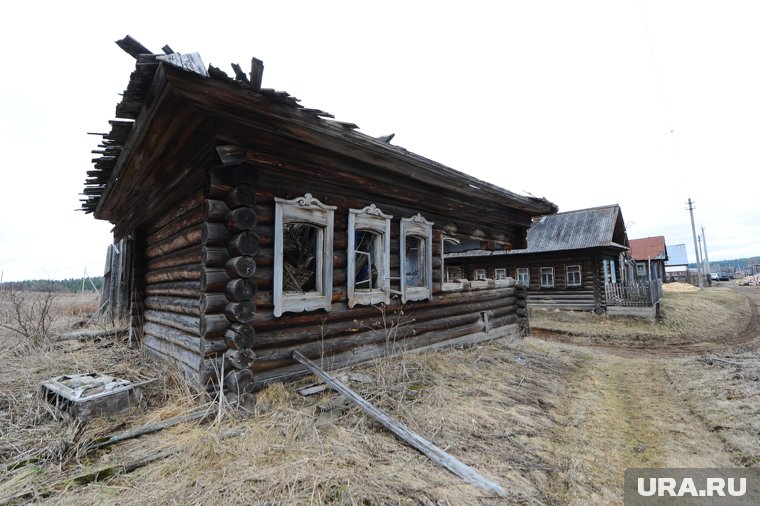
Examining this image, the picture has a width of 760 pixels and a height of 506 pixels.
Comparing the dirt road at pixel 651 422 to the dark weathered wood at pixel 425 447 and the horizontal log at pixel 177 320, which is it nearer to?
the dark weathered wood at pixel 425 447

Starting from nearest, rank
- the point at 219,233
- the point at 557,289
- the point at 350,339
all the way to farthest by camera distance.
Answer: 1. the point at 219,233
2. the point at 350,339
3. the point at 557,289

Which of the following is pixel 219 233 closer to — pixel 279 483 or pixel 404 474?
pixel 279 483

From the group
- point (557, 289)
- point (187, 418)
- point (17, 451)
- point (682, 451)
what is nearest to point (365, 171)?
point (187, 418)

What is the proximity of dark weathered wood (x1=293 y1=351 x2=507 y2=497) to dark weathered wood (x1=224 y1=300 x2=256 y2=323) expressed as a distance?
111 cm

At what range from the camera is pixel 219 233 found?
4285 mm

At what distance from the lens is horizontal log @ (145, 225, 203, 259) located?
4684 mm

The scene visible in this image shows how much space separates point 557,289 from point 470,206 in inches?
508

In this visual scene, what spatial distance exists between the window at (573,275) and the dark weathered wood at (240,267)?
58.1 feet

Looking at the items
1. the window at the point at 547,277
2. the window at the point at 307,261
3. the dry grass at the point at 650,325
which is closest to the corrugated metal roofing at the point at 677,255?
the dry grass at the point at 650,325

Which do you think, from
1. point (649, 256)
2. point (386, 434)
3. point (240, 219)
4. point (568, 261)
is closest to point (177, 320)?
point (240, 219)

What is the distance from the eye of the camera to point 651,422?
487cm

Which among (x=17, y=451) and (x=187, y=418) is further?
(x=187, y=418)

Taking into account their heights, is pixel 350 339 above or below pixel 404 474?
above

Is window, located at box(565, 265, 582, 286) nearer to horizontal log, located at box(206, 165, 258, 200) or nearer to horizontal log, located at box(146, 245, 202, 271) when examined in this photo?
horizontal log, located at box(206, 165, 258, 200)
